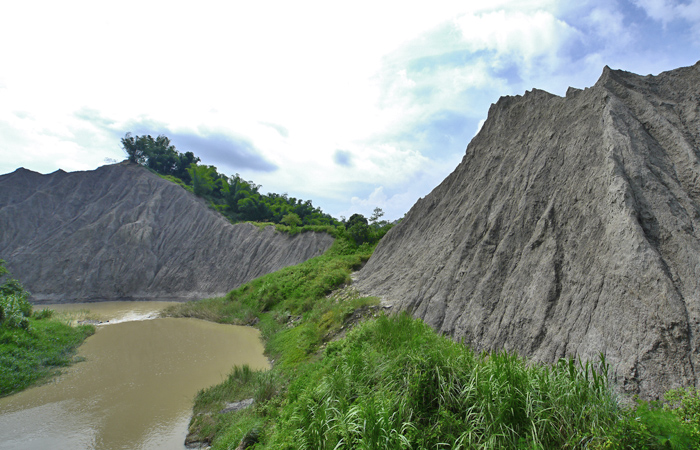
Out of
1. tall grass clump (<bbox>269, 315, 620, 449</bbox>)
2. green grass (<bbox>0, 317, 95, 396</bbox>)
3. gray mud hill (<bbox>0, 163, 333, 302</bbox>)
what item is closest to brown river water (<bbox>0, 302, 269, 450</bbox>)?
green grass (<bbox>0, 317, 95, 396</bbox>)

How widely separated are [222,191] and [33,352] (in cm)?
3927

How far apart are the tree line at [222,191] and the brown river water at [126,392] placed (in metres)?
26.9

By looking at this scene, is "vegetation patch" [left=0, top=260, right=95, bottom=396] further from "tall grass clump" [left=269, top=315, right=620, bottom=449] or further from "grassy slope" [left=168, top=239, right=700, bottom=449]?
"tall grass clump" [left=269, top=315, right=620, bottom=449]

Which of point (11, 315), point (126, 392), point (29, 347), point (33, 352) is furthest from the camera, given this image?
point (11, 315)

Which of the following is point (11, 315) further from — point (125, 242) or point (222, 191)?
point (222, 191)

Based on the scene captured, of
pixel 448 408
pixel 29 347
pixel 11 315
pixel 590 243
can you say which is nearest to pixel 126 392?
pixel 29 347

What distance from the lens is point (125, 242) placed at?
3775cm

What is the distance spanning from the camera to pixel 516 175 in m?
11.4

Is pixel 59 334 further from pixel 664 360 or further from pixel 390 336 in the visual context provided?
pixel 664 360

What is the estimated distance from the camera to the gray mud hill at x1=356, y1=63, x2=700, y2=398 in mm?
5363

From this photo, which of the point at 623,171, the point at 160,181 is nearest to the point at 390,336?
the point at 623,171

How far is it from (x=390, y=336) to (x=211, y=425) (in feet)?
17.4

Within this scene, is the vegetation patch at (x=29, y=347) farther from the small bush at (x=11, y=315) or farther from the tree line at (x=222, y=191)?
the tree line at (x=222, y=191)

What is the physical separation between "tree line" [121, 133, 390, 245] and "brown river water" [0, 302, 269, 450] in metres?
26.9
